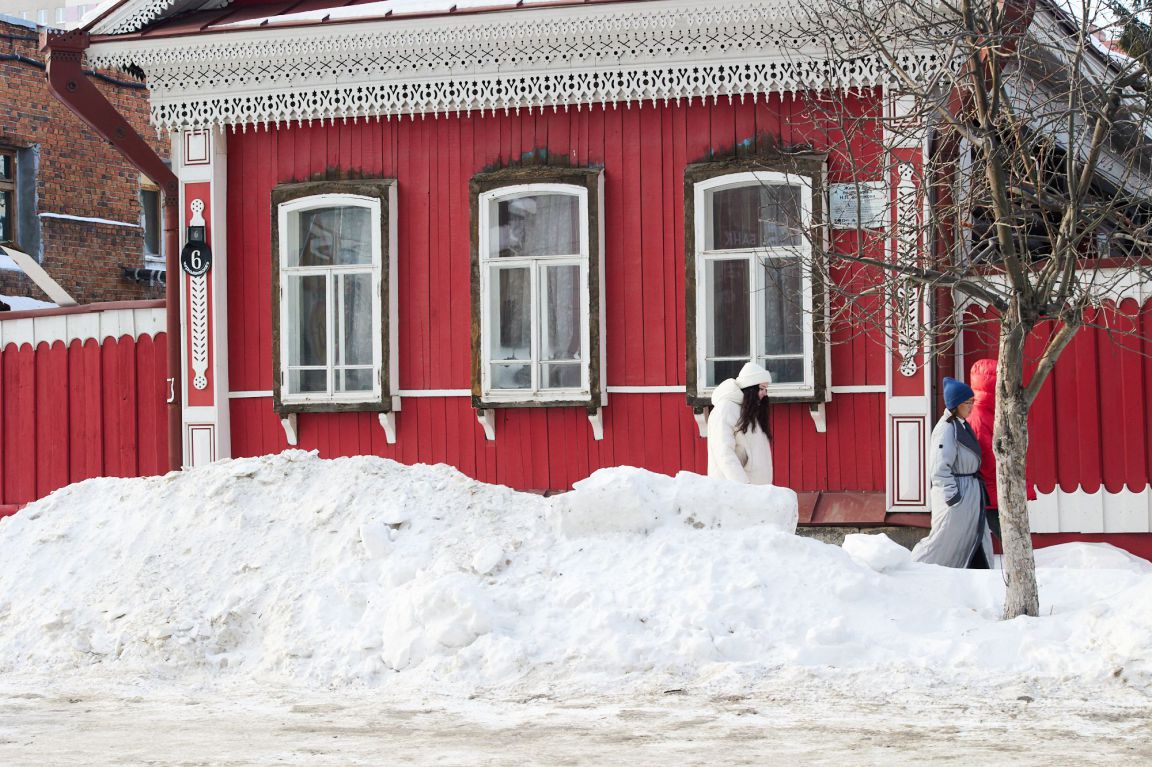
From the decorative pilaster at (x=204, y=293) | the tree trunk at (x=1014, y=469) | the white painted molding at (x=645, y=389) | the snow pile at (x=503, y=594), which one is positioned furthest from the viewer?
the decorative pilaster at (x=204, y=293)

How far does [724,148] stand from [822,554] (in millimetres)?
4261

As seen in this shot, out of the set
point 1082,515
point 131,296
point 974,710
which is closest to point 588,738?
point 974,710

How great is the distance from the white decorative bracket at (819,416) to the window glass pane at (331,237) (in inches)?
144

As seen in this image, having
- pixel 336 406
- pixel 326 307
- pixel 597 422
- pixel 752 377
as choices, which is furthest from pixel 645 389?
pixel 326 307

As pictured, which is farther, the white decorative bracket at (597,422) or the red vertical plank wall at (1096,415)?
the white decorative bracket at (597,422)

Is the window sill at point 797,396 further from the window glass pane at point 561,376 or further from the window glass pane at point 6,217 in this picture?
the window glass pane at point 6,217

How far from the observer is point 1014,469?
7.42m

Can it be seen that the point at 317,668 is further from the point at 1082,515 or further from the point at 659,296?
the point at 1082,515

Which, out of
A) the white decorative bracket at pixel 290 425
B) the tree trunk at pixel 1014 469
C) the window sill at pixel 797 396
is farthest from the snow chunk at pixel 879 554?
the white decorative bracket at pixel 290 425

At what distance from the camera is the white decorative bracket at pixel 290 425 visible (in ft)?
39.8

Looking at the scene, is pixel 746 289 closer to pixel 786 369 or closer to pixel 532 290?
pixel 786 369

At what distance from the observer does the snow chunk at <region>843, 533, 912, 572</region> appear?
8.16 m

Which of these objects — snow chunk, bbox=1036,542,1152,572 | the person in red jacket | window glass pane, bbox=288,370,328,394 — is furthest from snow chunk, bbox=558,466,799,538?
window glass pane, bbox=288,370,328,394

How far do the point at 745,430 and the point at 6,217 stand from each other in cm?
1397
